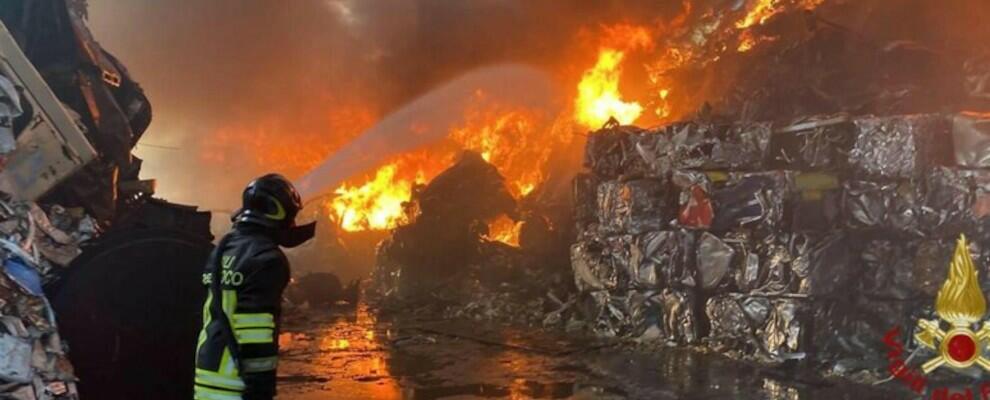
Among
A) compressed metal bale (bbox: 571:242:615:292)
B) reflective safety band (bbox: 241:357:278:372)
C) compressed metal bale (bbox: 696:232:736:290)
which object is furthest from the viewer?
compressed metal bale (bbox: 571:242:615:292)

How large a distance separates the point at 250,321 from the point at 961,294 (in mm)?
5821

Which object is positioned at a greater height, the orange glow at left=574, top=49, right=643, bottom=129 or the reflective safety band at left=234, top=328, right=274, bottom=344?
the orange glow at left=574, top=49, right=643, bottom=129

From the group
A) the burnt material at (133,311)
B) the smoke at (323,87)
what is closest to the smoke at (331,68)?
the smoke at (323,87)

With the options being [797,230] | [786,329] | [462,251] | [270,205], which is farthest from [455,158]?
[270,205]

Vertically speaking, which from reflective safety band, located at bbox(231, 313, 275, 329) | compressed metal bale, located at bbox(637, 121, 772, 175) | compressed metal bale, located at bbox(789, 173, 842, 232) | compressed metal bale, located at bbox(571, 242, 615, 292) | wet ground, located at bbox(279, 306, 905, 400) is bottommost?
wet ground, located at bbox(279, 306, 905, 400)

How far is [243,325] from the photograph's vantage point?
254cm

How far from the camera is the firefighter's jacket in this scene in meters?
2.53

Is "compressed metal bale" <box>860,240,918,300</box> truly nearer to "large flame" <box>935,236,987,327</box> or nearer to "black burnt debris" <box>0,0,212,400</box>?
"large flame" <box>935,236,987,327</box>

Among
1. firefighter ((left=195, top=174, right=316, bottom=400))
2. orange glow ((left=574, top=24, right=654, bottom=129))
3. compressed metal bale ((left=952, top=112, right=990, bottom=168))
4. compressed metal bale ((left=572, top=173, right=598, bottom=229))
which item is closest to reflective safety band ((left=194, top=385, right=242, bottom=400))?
firefighter ((left=195, top=174, right=316, bottom=400))

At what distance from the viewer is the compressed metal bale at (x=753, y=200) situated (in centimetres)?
693

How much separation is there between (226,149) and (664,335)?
15349 millimetres

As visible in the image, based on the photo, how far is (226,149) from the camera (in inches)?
773

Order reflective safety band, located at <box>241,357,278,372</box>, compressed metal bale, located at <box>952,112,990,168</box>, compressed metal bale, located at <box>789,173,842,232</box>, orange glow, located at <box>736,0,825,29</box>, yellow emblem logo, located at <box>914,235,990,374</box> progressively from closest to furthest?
reflective safety band, located at <box>241,357,278,372</box> → yellow emblem logo, located at <box>914,235,990,374</box> → compressed metal bale, located at <box>952,112,990,168</box> → compressed metal bale, located at <box>789,173,842,232</box> → orange glow, located at <box>736,0,825,29</box>

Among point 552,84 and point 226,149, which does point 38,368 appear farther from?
point 226,149
